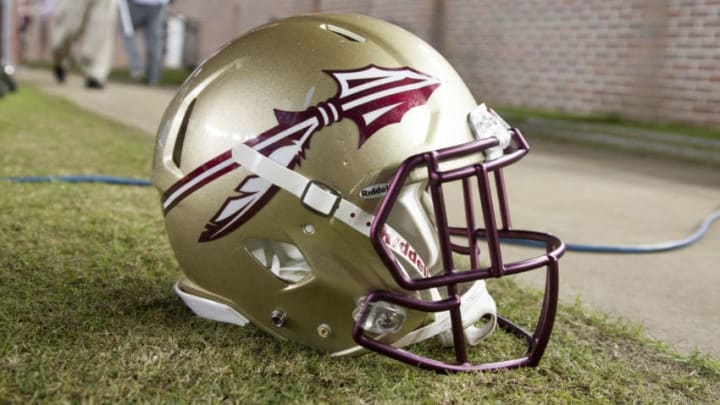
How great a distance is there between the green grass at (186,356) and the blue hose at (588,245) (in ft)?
1.95

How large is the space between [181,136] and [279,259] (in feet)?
1.13

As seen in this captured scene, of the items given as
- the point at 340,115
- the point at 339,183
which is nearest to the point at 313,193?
the point at 339,183

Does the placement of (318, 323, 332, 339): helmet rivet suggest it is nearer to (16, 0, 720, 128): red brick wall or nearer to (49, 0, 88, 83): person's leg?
(16, 0, 720, 128): red brick wall

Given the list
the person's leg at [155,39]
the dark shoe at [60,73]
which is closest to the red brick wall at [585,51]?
the person's leg at [155,39]

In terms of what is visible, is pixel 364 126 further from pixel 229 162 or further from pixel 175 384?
pixel 175 384

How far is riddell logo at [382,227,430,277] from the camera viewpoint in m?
1.46

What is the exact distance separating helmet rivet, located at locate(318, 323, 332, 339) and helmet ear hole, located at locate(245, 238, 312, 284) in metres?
0.11

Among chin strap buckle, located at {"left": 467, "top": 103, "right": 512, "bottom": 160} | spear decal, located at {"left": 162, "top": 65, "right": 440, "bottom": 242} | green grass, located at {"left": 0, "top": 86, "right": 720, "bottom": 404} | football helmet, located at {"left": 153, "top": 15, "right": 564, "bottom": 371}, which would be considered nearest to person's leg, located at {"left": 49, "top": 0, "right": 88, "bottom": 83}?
green grass, located at {"left": 0, "top": 86, "right": 720, "bottom": 404}

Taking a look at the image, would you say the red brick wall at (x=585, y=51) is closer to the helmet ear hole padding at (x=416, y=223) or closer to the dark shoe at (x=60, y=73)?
the dark shoe at (x=60, y=73)

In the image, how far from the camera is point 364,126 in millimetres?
1449

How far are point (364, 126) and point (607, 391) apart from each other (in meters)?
0.72

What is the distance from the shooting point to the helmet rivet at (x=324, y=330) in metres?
1.56

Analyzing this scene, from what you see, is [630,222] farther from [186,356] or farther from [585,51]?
[585,51]

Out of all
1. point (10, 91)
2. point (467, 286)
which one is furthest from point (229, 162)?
point (10, 91)
